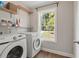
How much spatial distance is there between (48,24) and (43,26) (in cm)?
26

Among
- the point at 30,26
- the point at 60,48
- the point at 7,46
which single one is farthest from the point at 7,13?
the point at 60,48

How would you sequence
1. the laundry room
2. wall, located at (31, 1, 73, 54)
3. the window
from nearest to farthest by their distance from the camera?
the laundry room
wall, located at (31, 1, 73, 54)
the window

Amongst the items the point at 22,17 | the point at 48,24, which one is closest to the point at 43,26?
the point at 48,24

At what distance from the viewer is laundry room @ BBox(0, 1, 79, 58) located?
6.71 feet

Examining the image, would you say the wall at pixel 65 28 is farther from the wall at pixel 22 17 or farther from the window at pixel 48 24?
the wall at pixel 22 17

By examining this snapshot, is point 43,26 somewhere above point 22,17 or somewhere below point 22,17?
below

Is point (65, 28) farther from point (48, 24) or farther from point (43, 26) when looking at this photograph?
point (43, 26)

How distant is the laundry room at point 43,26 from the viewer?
2.04 meters

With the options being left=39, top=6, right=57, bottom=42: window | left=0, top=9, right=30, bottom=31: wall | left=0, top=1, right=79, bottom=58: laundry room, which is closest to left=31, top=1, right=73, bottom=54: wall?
left=0, top=1, right=79, bottom=58: laundry room

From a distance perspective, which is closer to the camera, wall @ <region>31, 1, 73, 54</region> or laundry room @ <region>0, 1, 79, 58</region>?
laundry room @ <region>0, 1, 79, 58</region>

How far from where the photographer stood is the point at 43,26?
10.6 ft

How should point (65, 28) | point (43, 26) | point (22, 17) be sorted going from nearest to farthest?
1. point (65, 28)
2. point (22, 17)
3. point (43, 26)

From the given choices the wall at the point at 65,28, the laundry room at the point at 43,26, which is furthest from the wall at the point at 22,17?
the wall at the point at 65,28

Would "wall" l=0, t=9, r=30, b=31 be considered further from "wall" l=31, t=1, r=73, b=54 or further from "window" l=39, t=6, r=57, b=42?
"wall" l=31, t=1, r=73, b=54
